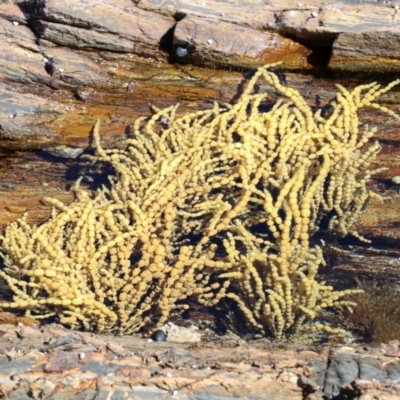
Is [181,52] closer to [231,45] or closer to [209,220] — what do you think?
[231,45]

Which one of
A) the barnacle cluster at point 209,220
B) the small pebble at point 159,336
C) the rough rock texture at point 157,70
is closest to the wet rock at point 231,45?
the rough rock texture at point 157,70

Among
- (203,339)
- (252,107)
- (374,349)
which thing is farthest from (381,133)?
(203,339)

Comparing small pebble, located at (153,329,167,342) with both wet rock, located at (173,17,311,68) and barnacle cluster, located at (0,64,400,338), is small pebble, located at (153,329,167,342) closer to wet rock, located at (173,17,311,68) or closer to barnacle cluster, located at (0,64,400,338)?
barnacle cluster, located at (0,64,400,338)

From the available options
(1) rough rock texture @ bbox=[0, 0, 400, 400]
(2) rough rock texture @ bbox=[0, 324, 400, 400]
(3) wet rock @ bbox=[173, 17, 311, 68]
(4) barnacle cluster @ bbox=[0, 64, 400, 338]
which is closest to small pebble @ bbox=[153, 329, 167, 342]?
(4) barnacle cluster @ bbox=[0, 64, 400, 338]

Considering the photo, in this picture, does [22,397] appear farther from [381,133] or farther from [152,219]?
[381,133]

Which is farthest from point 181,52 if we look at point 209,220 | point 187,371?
point 187,371
